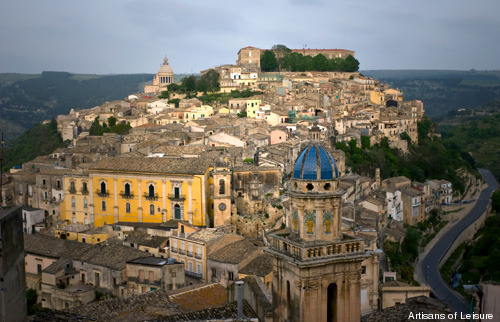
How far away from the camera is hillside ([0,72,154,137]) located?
4498 inches

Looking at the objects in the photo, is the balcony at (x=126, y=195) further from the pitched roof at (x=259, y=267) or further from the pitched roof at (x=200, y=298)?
the pitched roof at (x=200, y=298)

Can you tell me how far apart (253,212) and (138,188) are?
6.64 meters

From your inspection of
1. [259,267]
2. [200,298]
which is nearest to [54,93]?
[259,267]

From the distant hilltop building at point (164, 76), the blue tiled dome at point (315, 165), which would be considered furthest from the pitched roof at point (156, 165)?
the distant hilltop building at point (164, 76)

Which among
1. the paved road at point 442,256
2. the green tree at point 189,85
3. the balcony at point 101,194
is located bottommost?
the paved road at point 442,256

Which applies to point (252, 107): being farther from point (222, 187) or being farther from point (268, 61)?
point (222, 187)

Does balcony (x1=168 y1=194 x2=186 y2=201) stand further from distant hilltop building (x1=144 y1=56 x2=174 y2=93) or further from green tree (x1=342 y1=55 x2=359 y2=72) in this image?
green tree (x1=342 y1=55 x2=359 y2=72)

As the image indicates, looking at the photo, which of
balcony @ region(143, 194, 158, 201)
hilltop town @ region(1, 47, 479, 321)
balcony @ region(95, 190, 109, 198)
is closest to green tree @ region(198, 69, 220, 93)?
hilltop town @ region(1, 47, 479, 321)

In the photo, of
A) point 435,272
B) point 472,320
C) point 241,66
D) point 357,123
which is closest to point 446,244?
point 435,272

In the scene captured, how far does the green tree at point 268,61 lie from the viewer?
79.2 metres

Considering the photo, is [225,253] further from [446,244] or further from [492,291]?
[446,244]

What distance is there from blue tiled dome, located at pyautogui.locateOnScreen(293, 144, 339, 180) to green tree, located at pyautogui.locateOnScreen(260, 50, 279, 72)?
67.0 m

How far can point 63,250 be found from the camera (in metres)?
30.0

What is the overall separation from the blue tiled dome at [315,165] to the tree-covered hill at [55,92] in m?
97.6
